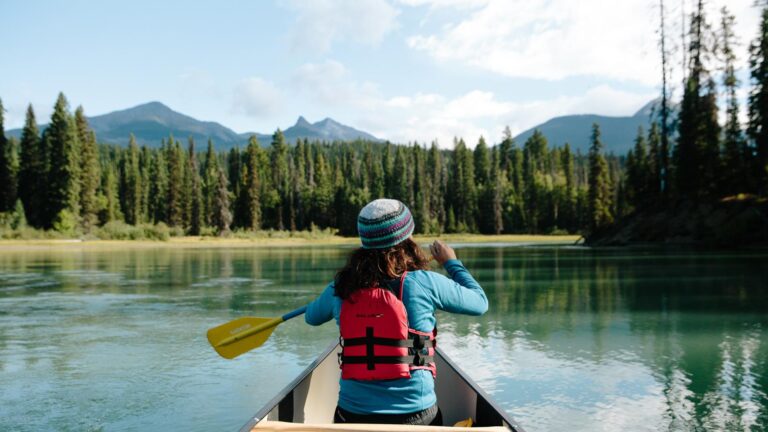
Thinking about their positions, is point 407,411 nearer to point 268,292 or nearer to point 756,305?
point 756,305

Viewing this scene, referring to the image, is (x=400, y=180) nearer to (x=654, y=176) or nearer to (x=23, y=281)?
(x=654, y=176)

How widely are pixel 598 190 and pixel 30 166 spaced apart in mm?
60942

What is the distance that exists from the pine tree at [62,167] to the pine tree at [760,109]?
58.0 metres

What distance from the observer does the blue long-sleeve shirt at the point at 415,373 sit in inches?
138

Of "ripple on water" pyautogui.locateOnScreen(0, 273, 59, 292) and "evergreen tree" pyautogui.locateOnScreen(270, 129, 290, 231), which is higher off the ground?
"evergreen tree" pyautogui.locateOnScreen(270, 129, 290, 231)

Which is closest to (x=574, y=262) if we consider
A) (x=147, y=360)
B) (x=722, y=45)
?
(x=722, y=45)

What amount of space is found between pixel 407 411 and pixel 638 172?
53.0 metres

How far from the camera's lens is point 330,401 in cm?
594

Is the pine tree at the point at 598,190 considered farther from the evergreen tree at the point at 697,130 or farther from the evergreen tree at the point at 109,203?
the evergreen tree at the point at 109,203

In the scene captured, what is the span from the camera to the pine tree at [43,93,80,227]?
62812mm

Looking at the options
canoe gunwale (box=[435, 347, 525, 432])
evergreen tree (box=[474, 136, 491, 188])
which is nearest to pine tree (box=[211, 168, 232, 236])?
evergreen tree (box=[474, 136, 491, 188])

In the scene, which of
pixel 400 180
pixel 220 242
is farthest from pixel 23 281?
pixel 400 180

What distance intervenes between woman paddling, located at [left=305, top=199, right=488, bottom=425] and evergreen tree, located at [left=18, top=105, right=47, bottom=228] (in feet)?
234

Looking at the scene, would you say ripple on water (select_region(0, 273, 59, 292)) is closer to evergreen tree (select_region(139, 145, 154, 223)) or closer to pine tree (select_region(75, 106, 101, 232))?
pine tree (select_region(75, 106, 101, 232))
